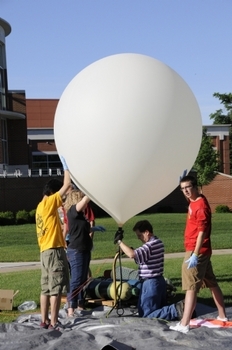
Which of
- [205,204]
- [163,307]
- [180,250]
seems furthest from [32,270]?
[205,204]

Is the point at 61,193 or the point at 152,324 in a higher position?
the point at 61,193

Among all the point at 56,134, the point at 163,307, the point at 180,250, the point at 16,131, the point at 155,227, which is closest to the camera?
the point at 56,134

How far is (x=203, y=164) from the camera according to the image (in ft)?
131

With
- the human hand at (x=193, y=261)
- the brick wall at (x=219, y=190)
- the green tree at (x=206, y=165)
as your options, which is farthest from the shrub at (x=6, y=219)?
the human hand at (x=193, y=261)

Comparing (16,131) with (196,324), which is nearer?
(196,324)

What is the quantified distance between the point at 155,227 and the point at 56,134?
18.0 meters

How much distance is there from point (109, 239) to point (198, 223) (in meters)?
13.1

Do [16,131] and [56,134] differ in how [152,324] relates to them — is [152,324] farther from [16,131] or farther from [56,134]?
[16,131]

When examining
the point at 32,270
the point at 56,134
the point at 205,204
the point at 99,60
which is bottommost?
the point at 32,270

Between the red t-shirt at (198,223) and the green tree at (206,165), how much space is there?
31617 mm

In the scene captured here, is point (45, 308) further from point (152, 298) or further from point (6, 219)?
point (6, 219)

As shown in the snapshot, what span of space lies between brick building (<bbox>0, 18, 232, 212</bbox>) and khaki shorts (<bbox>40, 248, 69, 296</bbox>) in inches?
1013

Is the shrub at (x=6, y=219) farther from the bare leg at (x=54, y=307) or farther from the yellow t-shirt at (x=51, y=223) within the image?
the bare leg at (x=54, y=307)

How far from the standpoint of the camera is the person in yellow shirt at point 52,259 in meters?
6.98
